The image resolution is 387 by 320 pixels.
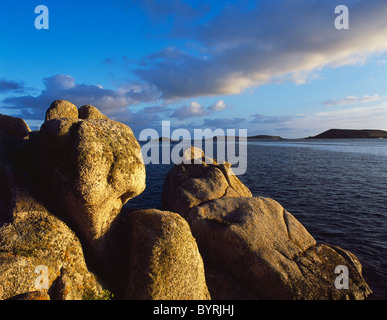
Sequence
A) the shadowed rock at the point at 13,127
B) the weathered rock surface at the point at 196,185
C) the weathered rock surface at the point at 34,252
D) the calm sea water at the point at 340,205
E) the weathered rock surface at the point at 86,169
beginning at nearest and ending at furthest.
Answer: the weathered rock surface at the point at 34,252 < the weathered rock surface at the point at 86,169 < the shadowed rock at the point at 13,127 < the calm sea water at the point at 340,205 < the weathered rock surface at the point at 196,185

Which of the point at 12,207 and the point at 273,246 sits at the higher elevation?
the point at 12,207

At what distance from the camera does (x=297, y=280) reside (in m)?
12.5

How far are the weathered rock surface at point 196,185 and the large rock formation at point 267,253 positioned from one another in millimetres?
1343

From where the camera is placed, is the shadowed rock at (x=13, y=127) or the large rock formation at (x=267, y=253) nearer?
the large rock formation at (x=267, y=253)

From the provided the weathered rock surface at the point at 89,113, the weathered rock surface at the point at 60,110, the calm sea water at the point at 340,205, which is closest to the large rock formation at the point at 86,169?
the weathered rock surface at the point at 60,110

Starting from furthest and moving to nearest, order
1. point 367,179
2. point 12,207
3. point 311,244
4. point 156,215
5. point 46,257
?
point 367,179 < point 311,244 < point 156,215 < point 12,207 < point 46,257

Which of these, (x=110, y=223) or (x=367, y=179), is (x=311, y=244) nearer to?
(x=110, y=223)

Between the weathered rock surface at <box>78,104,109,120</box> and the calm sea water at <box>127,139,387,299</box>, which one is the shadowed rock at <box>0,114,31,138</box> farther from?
the calm sea water at <box>127,139,387,299</box>

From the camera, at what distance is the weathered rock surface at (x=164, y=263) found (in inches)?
378

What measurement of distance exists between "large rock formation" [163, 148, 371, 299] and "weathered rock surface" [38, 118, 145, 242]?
642 centimetres

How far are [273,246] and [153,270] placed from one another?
7.67m

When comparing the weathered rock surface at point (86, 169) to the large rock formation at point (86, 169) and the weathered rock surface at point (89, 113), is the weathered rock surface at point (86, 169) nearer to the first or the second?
the large rock formation at point (86, 169)

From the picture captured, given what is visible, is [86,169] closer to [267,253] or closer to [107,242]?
→ [107,242]
